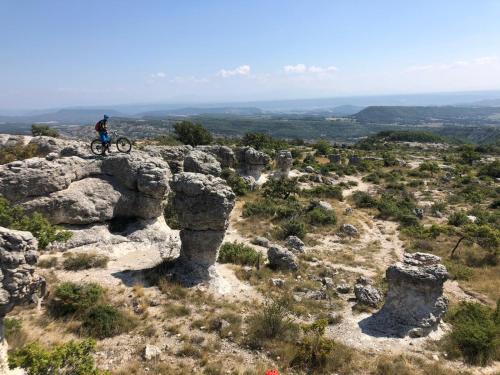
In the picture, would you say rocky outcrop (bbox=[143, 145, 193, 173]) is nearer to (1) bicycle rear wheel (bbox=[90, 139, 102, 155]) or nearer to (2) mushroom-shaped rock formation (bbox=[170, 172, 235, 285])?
(1) bicycle rear wheel (bbox=[90, 139, 102, 155])

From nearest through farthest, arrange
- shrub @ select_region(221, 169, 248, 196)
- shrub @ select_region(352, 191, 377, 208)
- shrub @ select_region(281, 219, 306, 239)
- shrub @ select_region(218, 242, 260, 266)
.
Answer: shrub @ select_region(218, 242, 260, 266), shrub @ select_region(281, 219, 306, 239), shrub @ select_region(221, 169, 248, 196), shrub @ select_region(352, 191, 377, 208)

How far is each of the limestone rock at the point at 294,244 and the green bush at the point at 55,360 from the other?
55.9ft

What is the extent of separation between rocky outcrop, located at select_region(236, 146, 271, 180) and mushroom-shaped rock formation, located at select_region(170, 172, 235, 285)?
26691 mm

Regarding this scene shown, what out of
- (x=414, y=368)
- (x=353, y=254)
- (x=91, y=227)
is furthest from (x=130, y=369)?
(x=353, y=254)

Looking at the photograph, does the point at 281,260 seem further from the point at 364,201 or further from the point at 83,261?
the point at 364,201

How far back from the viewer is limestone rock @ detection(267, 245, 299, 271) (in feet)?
63.7

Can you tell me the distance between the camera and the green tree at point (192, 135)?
62188mm

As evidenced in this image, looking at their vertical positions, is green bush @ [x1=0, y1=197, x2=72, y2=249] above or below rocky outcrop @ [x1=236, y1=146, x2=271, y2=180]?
above

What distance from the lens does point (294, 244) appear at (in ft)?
78.7

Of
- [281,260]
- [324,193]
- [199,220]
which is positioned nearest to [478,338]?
[281,260]

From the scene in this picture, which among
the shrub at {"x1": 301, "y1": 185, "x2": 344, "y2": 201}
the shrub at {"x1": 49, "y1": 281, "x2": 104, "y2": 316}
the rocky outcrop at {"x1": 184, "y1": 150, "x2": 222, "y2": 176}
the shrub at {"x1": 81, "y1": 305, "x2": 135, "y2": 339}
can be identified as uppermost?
the rocky outcrop at {"x1": 184, "y1": 150, "x2": 222, "y2": 176}

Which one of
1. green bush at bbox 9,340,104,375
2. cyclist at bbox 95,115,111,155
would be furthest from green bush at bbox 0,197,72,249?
cyclist at bbox 95,115,111,155

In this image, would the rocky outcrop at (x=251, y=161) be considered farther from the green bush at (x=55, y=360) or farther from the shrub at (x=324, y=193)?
the green bush at (x=55, y=360)

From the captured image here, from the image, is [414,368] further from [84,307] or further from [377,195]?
[377,195]
